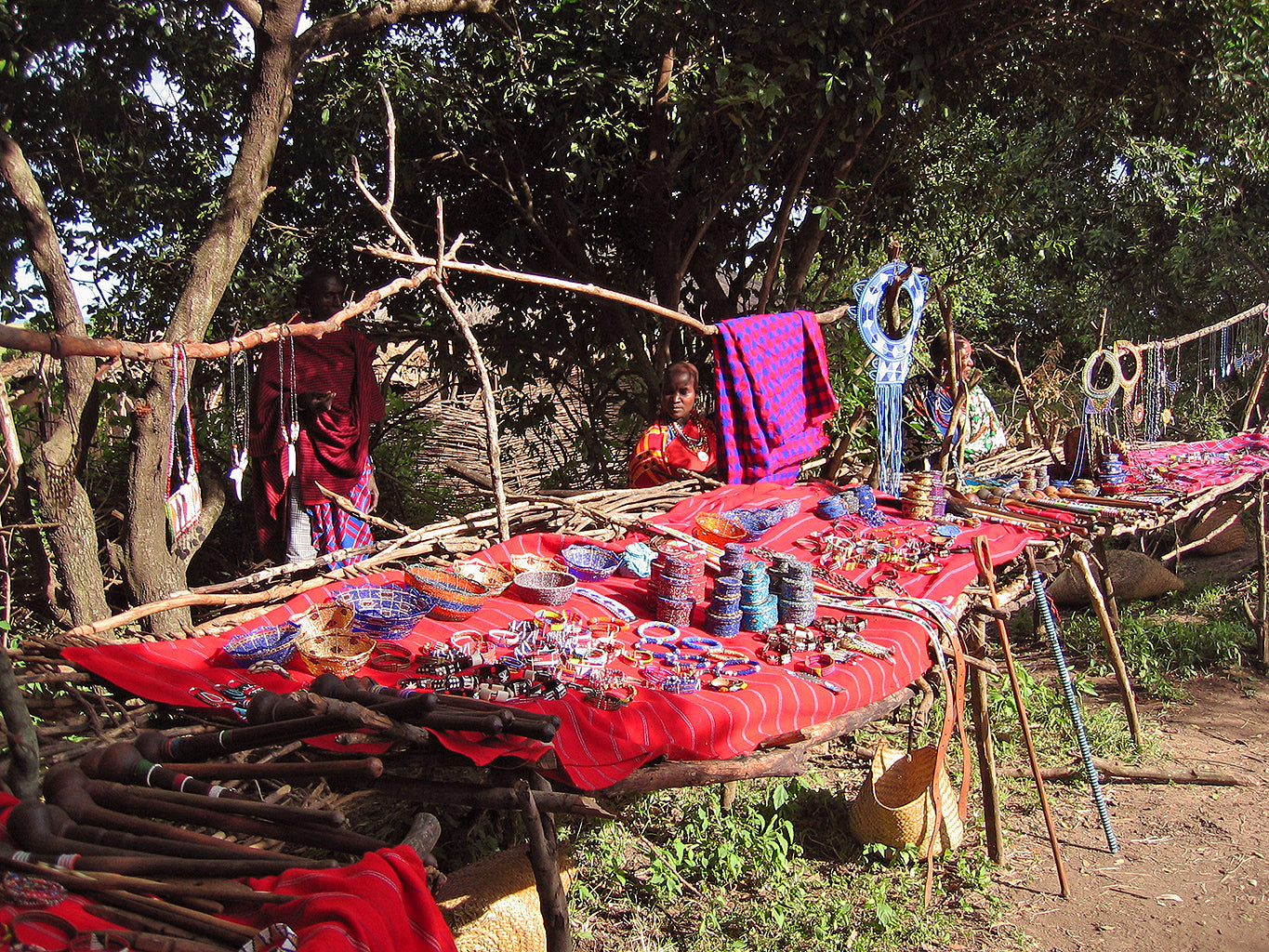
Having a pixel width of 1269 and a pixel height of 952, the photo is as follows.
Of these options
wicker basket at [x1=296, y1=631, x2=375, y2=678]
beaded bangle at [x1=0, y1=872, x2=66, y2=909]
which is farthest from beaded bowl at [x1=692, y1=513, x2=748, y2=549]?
beaded bangle at [x1=0, y1=872, x2=66, y2=909]

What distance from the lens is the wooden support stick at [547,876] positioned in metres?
2.10

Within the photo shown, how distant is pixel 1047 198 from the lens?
10977mm

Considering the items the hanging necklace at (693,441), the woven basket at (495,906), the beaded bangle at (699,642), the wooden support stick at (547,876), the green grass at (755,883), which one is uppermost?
the hanging necklace at (693,441)

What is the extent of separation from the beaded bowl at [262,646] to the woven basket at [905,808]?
105 inches

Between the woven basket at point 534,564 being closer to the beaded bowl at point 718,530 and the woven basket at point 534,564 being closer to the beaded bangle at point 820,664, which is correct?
the beaded bowl at point 718,530

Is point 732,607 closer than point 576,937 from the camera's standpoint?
Yes

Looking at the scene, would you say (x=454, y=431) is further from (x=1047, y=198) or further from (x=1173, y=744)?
(x=1047, y=198)

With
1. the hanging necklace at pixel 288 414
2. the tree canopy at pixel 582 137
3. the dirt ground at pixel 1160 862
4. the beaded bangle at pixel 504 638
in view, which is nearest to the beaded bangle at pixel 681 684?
the beaded bangle at pixel 504 638

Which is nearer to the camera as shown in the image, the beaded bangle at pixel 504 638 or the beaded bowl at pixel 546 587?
the beaded bangle at pixel 504 638

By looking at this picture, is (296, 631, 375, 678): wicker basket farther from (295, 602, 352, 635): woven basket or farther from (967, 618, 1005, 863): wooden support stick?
(967, 618, 1005, 863): wooden support stick

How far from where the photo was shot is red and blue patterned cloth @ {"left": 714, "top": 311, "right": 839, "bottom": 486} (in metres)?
5.27

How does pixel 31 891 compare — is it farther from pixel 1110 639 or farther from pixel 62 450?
pixel 1110 639

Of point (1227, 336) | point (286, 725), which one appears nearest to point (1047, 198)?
point (1227, 336)

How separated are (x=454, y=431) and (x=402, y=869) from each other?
314 inches
